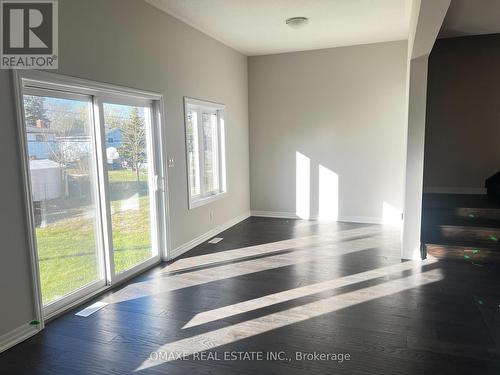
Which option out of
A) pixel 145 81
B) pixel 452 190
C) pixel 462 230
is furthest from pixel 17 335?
pixel 452 190

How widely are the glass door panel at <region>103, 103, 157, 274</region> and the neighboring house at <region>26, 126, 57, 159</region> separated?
21.9 inches

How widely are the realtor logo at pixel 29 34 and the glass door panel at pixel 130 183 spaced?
2.40ft

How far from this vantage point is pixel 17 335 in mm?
2516

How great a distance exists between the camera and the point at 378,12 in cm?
411

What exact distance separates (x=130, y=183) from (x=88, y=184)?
0.52 metres

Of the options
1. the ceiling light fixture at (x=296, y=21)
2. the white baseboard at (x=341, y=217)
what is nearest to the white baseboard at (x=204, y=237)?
the white baseboard at (x=341, y=217)

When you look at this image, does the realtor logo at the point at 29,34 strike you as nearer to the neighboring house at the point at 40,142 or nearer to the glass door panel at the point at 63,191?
the glass door panel at the point at 63,191

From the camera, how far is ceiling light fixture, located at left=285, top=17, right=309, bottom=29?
4.23m

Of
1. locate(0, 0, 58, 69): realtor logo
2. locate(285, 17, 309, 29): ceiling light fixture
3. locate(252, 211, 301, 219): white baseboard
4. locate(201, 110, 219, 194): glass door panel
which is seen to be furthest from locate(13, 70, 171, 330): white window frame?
locate(252, 211, 301, 219): white baseboard

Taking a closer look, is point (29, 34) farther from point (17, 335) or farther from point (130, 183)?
point (17, 335)

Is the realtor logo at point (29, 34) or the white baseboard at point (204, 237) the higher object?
the realtor logo at point (29, 34)

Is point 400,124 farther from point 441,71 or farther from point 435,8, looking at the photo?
point 435,8

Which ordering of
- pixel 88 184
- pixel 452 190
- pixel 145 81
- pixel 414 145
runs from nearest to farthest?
1. pixel 88 184
2. pixel 145 81
3. pixel 414 145
4. pixel 452 190

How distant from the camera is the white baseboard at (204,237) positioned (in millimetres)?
4348
